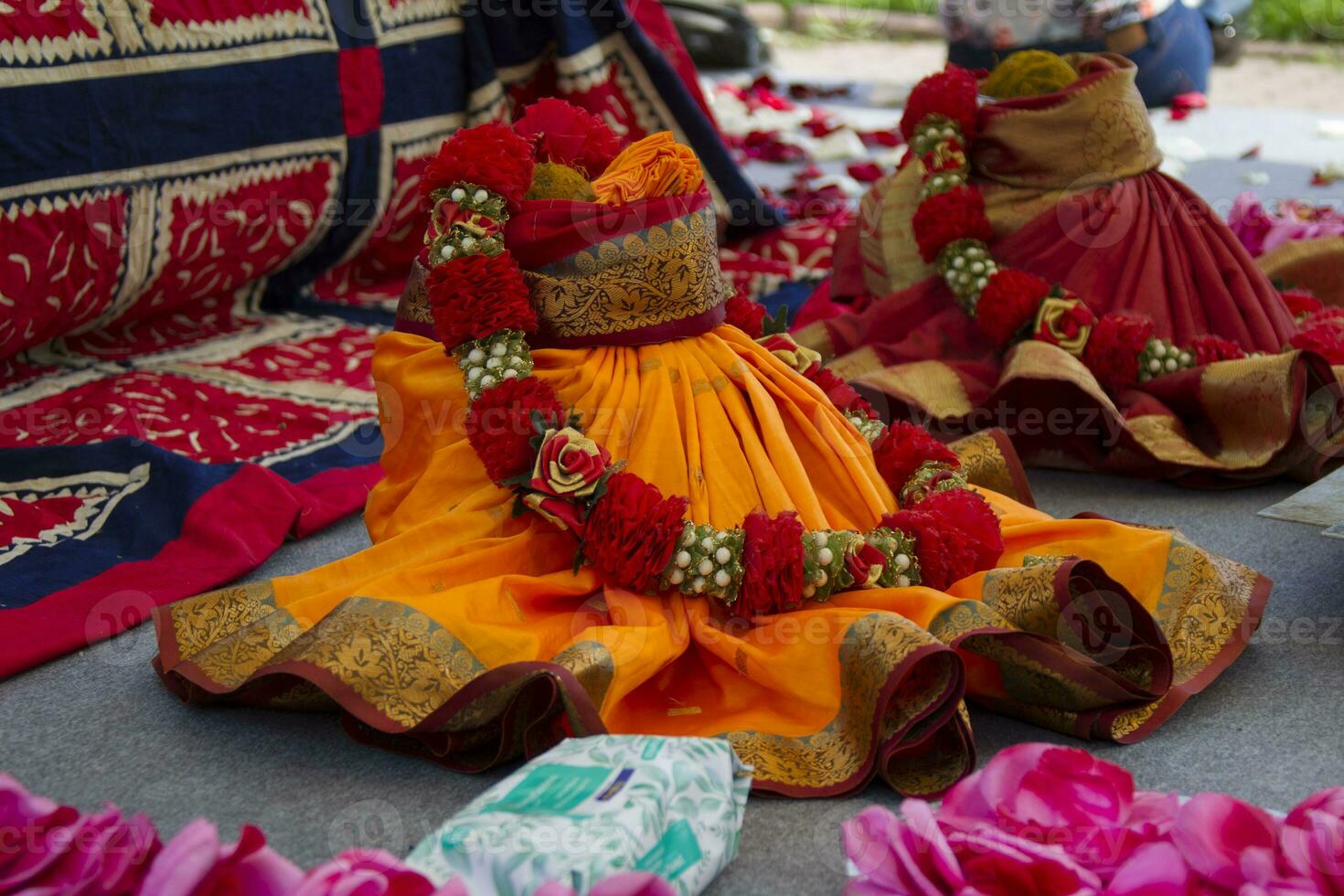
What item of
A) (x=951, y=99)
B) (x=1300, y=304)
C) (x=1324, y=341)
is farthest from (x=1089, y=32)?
(x=1324, y=341)

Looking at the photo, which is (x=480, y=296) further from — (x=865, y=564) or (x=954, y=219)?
(x=954, y=219)

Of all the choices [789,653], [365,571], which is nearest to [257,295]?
[365,571]

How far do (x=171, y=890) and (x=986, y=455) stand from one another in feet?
4.88

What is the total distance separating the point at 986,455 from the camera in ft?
Answer: 7.67

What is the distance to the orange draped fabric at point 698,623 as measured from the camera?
5.49 ft

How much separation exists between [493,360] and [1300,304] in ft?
6.70

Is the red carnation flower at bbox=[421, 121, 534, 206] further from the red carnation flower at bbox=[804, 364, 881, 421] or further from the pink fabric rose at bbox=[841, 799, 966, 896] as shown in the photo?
the pink fabric rose at bbox=[841, 799, 966, 896]

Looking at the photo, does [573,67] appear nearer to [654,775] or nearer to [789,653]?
[789,653]

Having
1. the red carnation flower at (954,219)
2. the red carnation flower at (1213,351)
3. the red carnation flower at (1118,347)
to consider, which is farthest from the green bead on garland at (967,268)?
the red carnation flower at (1213,351)

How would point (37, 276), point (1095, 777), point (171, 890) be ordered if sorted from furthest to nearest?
1. point (37, 276)
2. point (1095, 777)
3. point (171, 890)

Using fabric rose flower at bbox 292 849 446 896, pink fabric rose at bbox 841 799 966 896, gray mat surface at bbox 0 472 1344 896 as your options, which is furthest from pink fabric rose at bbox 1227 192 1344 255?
fabric rose flower at bbox 292 849 446 896

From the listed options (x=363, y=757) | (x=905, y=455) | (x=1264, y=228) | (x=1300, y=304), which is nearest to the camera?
(x=363, y=757)

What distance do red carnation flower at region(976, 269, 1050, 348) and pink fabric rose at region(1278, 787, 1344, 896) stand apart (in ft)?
5.00

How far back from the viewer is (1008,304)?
9.23 ft
